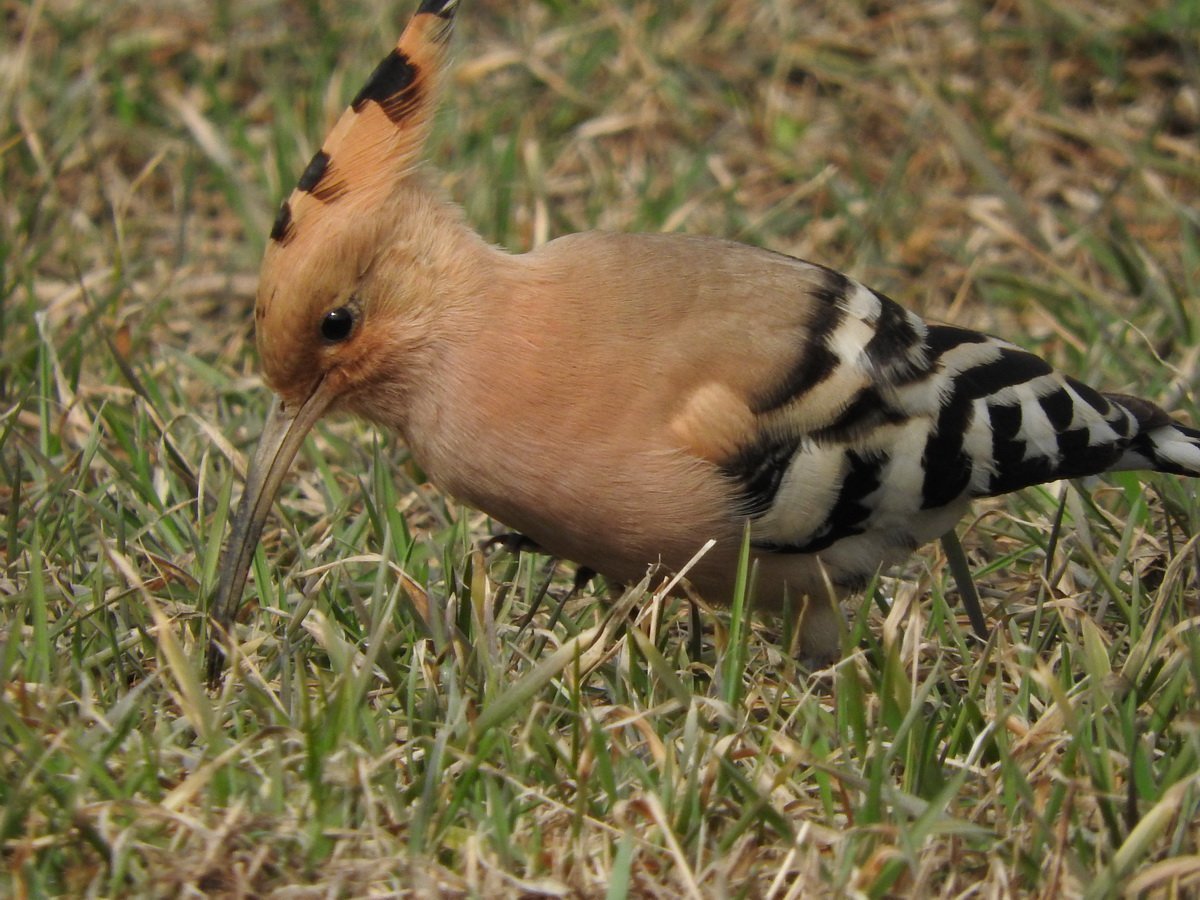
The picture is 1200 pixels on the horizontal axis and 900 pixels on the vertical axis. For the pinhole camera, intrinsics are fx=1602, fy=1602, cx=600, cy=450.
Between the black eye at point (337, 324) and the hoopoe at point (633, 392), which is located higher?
the black eye at point (337, 324)

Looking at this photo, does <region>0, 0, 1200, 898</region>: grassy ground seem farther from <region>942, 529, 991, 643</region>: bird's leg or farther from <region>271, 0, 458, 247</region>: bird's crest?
<region>271, 0, 458, 247</region>: bird's crest

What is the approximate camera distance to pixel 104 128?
4.58 meters

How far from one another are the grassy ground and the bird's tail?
10 cm

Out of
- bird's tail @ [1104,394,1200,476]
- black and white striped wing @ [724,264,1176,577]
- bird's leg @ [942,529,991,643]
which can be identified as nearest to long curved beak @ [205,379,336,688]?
black and white striped wing @ [724,264,1176,577]

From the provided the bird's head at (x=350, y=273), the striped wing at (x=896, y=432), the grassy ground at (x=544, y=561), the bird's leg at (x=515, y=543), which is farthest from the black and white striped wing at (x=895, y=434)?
the bird's head at (x=350, y=273)

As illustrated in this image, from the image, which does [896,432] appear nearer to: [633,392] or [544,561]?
[633,392]

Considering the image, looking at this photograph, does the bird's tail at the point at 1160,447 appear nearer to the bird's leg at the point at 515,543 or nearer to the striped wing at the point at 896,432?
the striped wing at the point at 896,432

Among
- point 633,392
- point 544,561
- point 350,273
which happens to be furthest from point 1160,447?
point 350,273

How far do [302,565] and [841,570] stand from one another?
0.95m

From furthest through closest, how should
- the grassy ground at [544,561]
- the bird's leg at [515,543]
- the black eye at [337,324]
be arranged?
1. the bird's leg at [515,543]
2. the black eye at [337,324]
3. the grassy ground at [544,561]

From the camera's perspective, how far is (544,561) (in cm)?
312

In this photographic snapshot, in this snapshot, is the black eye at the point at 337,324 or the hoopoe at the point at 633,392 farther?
the black eye at the point at 337,324

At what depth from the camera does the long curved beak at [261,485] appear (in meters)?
2.61

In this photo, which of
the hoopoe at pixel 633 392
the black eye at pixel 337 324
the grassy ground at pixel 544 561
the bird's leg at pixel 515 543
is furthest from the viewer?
the bird's leg at pixel 515 543
